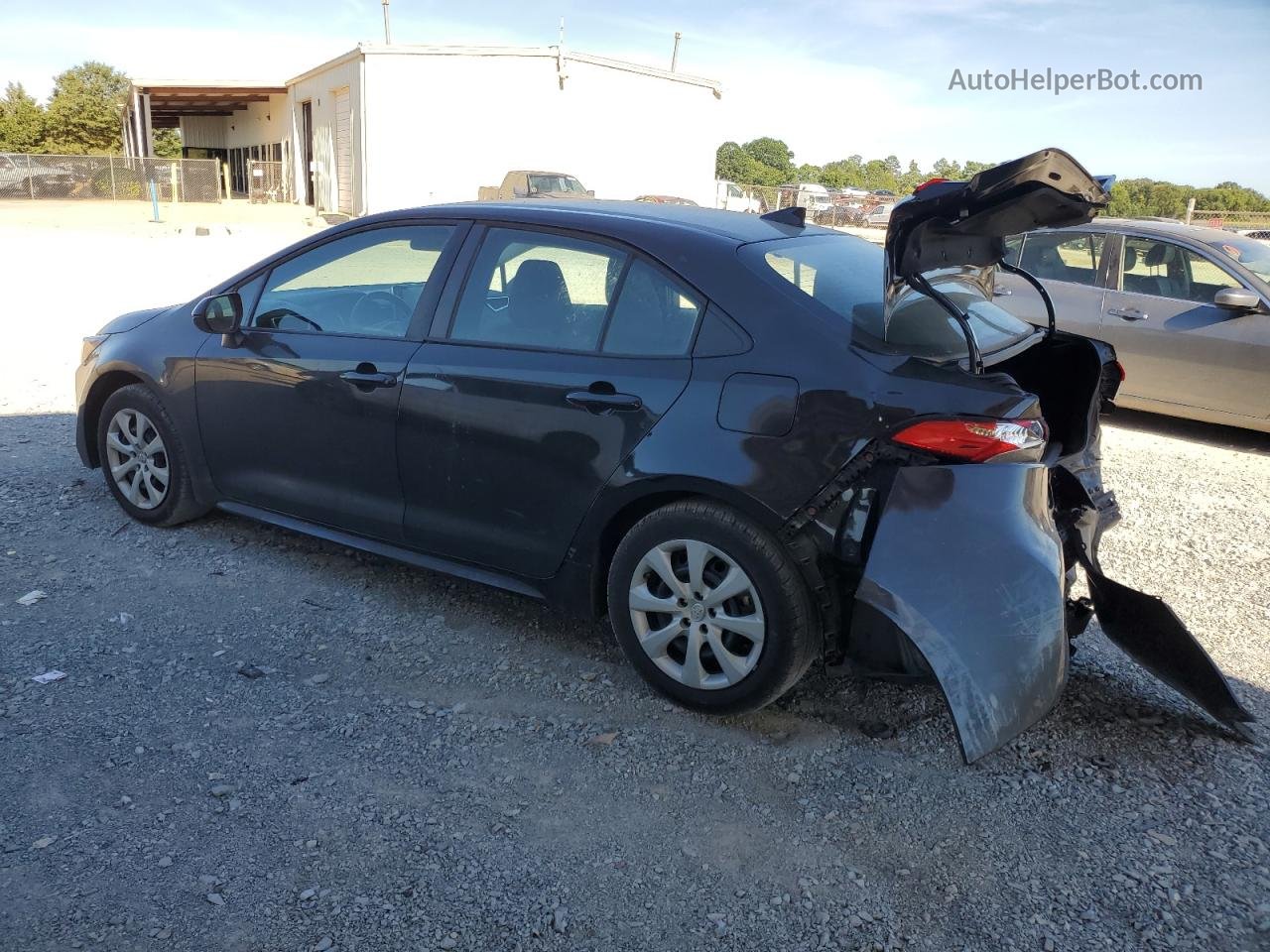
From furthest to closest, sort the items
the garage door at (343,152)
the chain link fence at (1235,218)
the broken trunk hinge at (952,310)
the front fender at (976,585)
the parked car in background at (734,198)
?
the parked car in background at (734,198)
the garage door at (343,152)
the chain link fence at (1235,218)
the broken trunk hinge at (952,310)
the front fender at (976,585)

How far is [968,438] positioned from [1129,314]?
221 inches

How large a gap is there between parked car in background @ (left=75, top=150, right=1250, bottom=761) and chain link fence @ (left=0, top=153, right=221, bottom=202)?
35.2 metres

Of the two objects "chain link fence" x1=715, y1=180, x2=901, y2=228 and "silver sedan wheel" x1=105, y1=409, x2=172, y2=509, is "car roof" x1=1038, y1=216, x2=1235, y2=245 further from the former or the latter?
"chain link fence" x1=715, y1=180, x2=901, y2=228

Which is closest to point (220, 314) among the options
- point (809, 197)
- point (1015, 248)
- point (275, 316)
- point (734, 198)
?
point (275, 316)

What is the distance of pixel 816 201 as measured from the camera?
137ft

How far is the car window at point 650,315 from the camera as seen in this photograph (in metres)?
3.34

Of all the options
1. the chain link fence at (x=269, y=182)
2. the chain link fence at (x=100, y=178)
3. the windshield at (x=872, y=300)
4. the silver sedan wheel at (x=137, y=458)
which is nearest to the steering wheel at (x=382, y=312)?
the silver sedan wheel at (x=137, y=458)

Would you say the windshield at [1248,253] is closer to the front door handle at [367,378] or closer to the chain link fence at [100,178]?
the front door handle at [367,378]

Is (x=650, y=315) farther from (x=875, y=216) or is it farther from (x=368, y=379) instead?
(x=875, y=216)

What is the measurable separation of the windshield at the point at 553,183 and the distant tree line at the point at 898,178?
877 cm

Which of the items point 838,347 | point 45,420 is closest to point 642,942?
point 838,347

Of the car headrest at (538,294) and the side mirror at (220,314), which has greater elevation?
the car headrest at (538,294)

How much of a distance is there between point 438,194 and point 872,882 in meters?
31.7

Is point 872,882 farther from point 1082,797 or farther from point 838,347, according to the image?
point 838,347
